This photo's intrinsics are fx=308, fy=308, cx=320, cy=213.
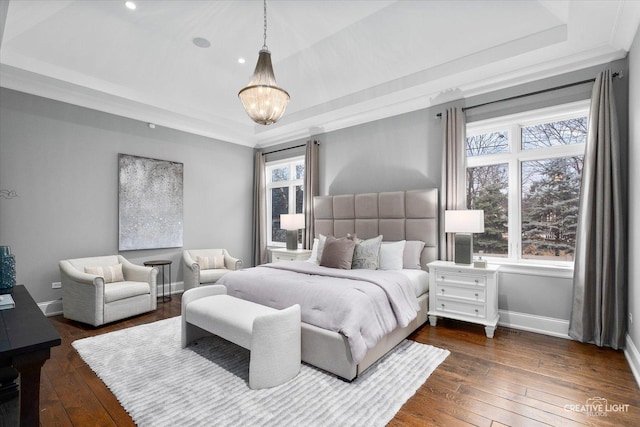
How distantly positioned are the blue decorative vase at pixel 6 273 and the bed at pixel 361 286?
171cm

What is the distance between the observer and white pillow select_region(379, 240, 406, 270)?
3.69 meters

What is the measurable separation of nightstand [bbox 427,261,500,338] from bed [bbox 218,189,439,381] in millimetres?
153

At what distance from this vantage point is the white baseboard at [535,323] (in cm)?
320

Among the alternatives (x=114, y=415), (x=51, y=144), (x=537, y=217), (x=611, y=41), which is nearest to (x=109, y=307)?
(x=114, y=415)

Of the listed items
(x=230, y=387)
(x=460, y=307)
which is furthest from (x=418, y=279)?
(x=230, y=387)

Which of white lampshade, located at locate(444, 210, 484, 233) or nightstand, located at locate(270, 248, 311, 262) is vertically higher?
white lampshade, located at locate(444, 210, 484, 233)

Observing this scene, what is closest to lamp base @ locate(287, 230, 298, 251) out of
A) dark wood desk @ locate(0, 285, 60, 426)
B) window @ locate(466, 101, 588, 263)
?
window @ locate(466, 101, 588, 263)

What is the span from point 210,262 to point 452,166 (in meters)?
3.97

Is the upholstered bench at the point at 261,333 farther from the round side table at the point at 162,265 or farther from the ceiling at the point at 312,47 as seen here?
the ceiling at the point at 312,47

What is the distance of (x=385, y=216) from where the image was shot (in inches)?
173

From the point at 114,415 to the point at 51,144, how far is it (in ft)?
12.0

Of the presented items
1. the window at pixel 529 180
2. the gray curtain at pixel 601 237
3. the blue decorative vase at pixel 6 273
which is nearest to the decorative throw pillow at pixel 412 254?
the window at pixel 529 180

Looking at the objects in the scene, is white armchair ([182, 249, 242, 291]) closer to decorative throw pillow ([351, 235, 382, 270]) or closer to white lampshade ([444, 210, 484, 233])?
decorative throw pillow ([351, 235, 382, 270])

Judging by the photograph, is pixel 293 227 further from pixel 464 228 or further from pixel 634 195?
pixel 634 195
